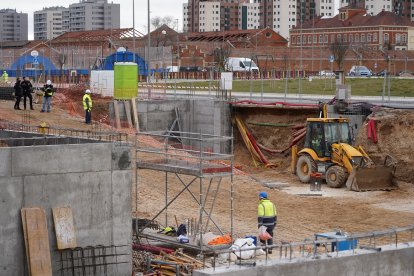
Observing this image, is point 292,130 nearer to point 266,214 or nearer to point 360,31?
point 266,214

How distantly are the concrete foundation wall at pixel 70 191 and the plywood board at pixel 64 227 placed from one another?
9 cm

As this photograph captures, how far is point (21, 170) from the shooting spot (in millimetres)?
16219

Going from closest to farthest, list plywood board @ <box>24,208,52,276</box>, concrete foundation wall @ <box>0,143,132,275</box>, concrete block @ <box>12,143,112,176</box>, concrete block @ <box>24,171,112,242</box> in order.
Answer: plywood board @ <box>24,208,52,276</box>, concrete foundation wall @ <box>0,143,132,275</box>, concrete block @ <box>12,143,112,176</box>, concrete block @ <box>24,171,112,242</box>

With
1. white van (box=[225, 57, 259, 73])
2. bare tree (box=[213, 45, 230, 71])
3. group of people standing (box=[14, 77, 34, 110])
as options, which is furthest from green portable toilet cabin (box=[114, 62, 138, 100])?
white van (box=[225, 57, 259, 73])

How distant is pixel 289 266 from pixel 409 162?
749 inches

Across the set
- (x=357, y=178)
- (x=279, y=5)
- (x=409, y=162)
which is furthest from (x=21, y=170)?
(x=279, y=5)

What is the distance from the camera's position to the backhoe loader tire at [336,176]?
33562 millimetres

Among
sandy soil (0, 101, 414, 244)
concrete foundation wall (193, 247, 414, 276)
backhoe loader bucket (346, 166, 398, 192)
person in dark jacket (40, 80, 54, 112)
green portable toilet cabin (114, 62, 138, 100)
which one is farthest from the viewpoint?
green portable toilet cabin (114, 62, 138, 100)

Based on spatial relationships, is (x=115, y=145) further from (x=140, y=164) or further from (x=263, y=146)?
(x=263, y=146)

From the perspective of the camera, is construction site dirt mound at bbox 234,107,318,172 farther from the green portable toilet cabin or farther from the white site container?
the white site container

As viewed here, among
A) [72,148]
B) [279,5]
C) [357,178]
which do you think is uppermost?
[279,5]

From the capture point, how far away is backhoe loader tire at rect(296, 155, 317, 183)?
115 ft

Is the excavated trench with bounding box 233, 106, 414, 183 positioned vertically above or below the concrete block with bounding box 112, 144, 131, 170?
below

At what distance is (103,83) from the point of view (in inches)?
1937
